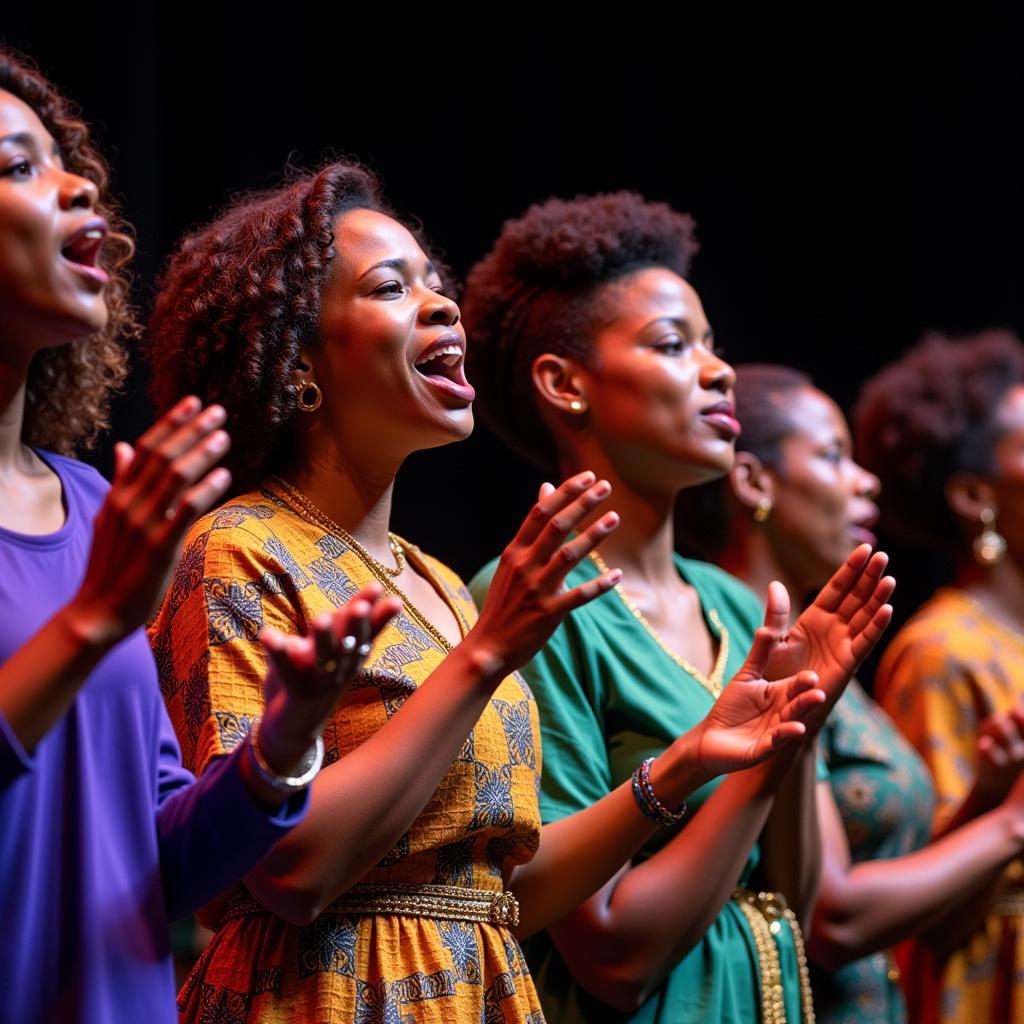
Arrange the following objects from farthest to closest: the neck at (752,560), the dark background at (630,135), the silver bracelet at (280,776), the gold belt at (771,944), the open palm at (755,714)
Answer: the neck at (752,560) < the dark background at (630,135) < the gold belt at (771,944) < the open palm at (755,714) < the silver bracelet at (280,776)

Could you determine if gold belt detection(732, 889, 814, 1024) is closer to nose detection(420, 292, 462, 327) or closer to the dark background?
nose detection(420, 292, 462, 327)

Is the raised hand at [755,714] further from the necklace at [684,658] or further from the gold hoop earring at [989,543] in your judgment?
the gold hoop earring at [989,543]

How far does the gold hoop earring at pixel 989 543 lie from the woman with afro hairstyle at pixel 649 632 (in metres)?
0.99

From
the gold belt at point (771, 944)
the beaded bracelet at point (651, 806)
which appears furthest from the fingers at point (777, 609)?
the gold belt at point (771, 944)

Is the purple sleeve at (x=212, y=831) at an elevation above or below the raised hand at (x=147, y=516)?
below

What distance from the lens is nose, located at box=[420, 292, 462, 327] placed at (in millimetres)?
1898

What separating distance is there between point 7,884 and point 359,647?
0.36m

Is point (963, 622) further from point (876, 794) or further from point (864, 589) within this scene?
point (864, 589)

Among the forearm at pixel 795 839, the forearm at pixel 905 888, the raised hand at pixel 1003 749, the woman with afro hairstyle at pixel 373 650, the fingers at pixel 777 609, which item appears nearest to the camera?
the woman with afro hairstyle at pixel 373 650

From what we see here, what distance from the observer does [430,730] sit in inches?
61.7

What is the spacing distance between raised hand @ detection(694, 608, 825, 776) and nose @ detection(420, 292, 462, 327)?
1.76ft

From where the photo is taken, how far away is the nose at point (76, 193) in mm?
1439

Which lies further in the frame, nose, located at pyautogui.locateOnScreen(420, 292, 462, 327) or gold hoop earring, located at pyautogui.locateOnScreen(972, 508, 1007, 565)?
gold hoop earring, located at pyautogui.locateOnScreen(972, 508, 1007, 565)

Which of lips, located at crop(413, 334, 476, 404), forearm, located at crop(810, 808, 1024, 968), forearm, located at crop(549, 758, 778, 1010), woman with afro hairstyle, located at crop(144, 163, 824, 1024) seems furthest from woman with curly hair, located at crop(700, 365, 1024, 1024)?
lips, located at crop(413, 334, 476, 404)
